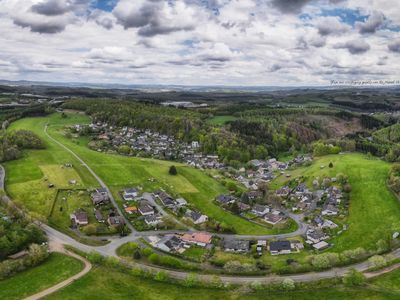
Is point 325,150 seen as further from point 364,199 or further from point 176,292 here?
point 176,292

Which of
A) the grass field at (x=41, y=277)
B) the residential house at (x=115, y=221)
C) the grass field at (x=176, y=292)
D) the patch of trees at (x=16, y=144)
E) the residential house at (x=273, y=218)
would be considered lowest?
the grass field at (x=176, y=292)

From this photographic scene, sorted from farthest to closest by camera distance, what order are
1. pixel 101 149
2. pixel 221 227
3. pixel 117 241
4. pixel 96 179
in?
1. pixel 101 149
2. pixel 96 179
3. pixel 221 227
4. pixel 117 241

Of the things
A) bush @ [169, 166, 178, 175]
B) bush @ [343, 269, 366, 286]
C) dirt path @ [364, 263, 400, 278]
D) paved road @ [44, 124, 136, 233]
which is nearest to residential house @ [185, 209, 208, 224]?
paved road @ [44, 124, 136, 233]

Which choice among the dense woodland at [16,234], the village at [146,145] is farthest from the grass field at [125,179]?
the village at [146,145]

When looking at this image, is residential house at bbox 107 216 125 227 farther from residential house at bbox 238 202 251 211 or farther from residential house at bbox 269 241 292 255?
residential house at bbox 269 241 292 255

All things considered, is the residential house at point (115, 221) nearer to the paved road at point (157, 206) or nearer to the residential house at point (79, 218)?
the residential house at point (79, 218)

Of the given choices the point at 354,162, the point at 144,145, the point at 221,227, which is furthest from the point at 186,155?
the point at 221,227

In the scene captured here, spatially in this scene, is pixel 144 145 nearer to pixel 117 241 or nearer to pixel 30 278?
pixel 117 241

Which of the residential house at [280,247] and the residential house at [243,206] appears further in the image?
the residential house at [243,206]
